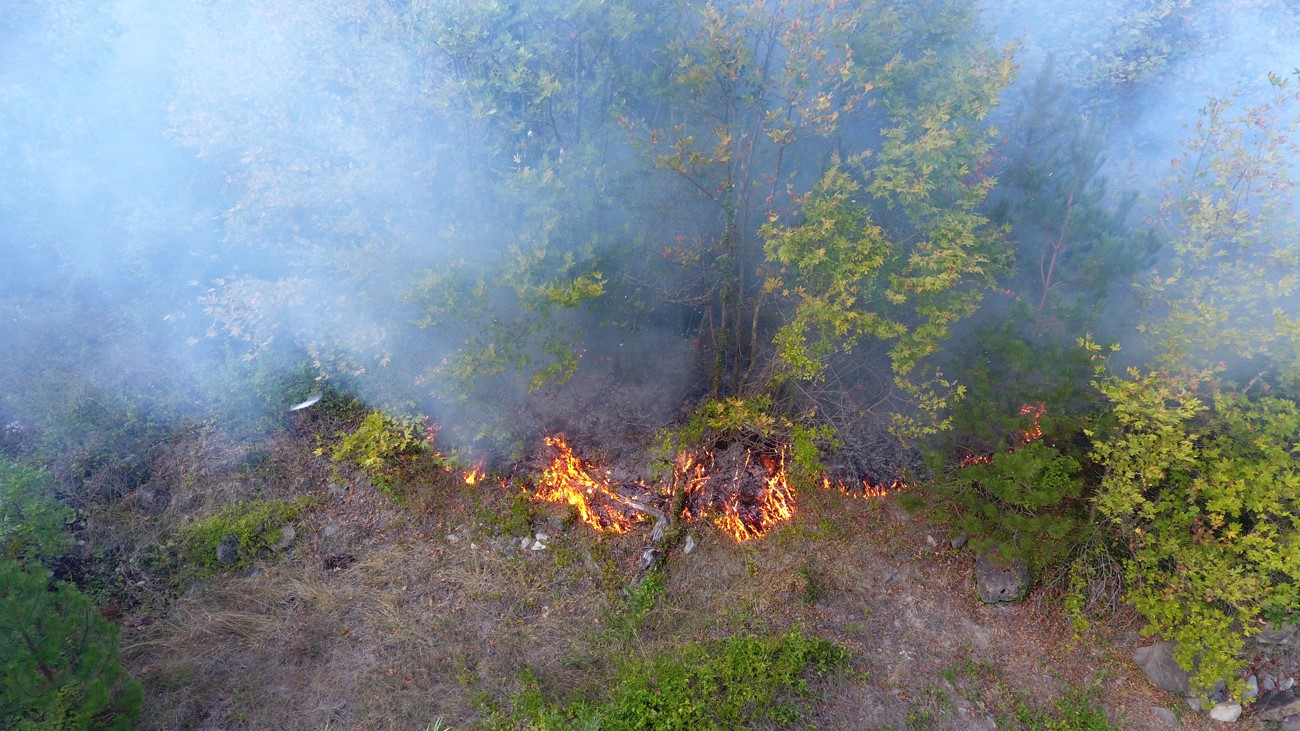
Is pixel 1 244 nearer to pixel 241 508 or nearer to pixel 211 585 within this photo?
pixel 241 508

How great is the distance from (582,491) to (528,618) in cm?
155

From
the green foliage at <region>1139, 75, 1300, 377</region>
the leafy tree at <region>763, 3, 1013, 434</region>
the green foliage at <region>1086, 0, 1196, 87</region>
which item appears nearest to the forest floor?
the leafy tree at <region>763, 3, 1013, 434</region>

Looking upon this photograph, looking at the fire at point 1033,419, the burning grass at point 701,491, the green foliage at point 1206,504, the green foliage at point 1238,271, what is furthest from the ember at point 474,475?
the green foliage at point 1238,271

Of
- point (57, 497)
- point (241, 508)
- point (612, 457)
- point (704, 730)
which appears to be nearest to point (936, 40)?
point (612, 457)

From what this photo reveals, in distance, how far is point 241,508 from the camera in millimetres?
7188

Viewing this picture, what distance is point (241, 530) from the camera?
6.91 m

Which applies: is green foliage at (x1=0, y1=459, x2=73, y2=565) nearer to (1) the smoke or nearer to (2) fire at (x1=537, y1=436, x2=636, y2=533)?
(1) the smoke

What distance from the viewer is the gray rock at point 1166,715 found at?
196 inches

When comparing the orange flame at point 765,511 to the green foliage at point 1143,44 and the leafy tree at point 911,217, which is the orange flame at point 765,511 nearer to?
the leafy tree at point 911,217

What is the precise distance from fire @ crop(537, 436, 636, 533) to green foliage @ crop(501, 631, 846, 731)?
1.71m

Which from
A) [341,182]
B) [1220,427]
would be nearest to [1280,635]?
[1220,427]

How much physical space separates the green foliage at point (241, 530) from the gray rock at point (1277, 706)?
9.27 meters

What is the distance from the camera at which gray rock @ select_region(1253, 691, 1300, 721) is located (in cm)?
486

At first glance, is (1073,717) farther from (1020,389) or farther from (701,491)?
(701,491)
